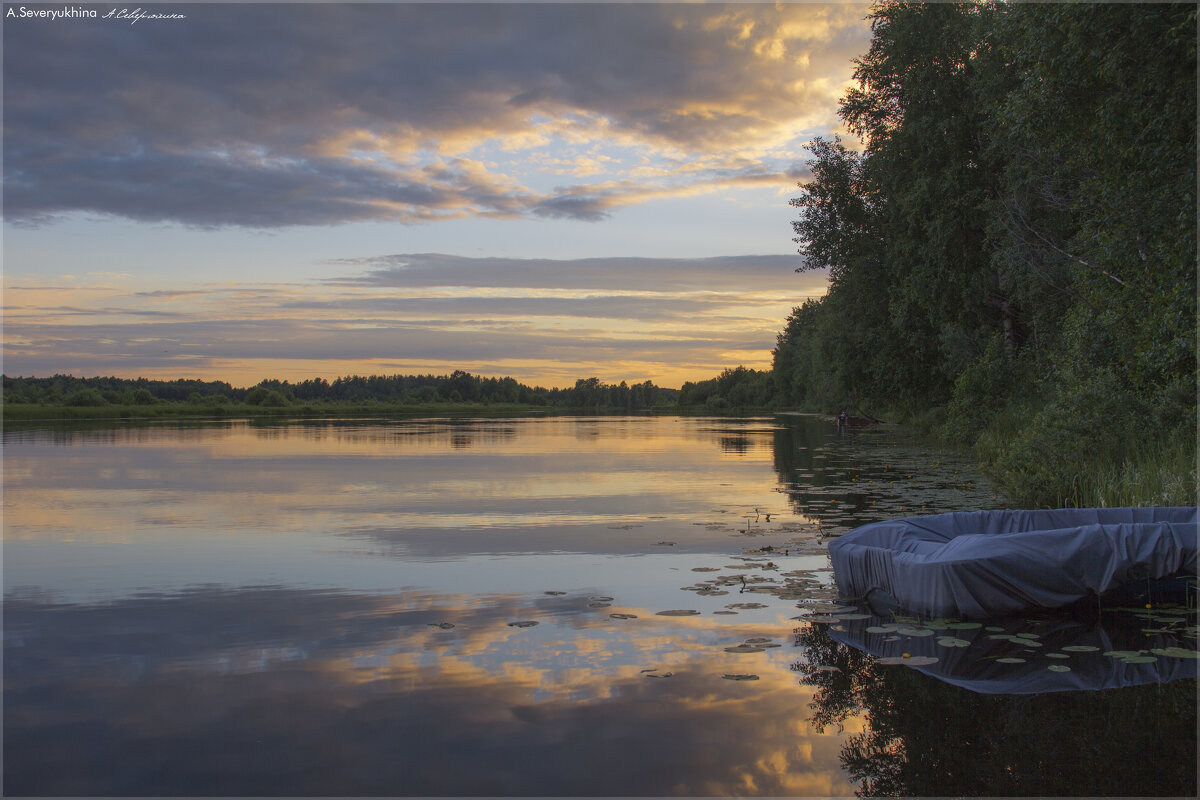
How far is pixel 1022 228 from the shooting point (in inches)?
938

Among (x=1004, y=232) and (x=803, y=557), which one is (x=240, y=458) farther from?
(x=1004, y=232)

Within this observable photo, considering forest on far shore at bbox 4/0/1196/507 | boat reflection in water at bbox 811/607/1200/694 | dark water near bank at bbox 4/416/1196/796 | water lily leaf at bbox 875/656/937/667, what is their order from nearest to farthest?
dark water near bank at bbox 4/416/1196/796 < boat reflection in water at bbox 811/607/1200/694 < water lily leaf at bbox 875/656/937/667 < forest on far shore at bbox 4/0/1196/507

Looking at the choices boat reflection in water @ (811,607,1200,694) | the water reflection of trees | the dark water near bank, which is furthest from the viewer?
boat reflection in water @ (811,607,1200,694)

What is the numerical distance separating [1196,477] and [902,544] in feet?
13.6

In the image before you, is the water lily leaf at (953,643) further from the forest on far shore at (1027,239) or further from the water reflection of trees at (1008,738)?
the forest on far shore at (1027,239)

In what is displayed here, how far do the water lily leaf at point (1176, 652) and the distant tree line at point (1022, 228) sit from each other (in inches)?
236

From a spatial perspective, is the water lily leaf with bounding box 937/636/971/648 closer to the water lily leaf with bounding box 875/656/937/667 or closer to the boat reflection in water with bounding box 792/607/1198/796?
the boat reflection in water with bounding box 792/607/1198/796

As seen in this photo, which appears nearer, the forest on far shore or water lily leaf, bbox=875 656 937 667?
water lily leaf, bbox=875 656 937 667

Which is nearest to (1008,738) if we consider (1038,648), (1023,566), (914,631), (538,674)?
(1038,648)

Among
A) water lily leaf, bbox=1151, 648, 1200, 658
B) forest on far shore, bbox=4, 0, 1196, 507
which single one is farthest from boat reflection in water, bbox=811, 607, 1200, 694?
forest on far shore, bbox=4, 0, 1196, 507

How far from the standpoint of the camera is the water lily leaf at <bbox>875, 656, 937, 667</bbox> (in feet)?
20.5

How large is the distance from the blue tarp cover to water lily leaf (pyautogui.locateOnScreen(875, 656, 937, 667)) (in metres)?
1.11

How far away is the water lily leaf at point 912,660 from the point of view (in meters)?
6.26

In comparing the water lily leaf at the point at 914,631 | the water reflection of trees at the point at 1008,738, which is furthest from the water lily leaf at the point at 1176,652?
the water lily leaf at the point at 914,631
